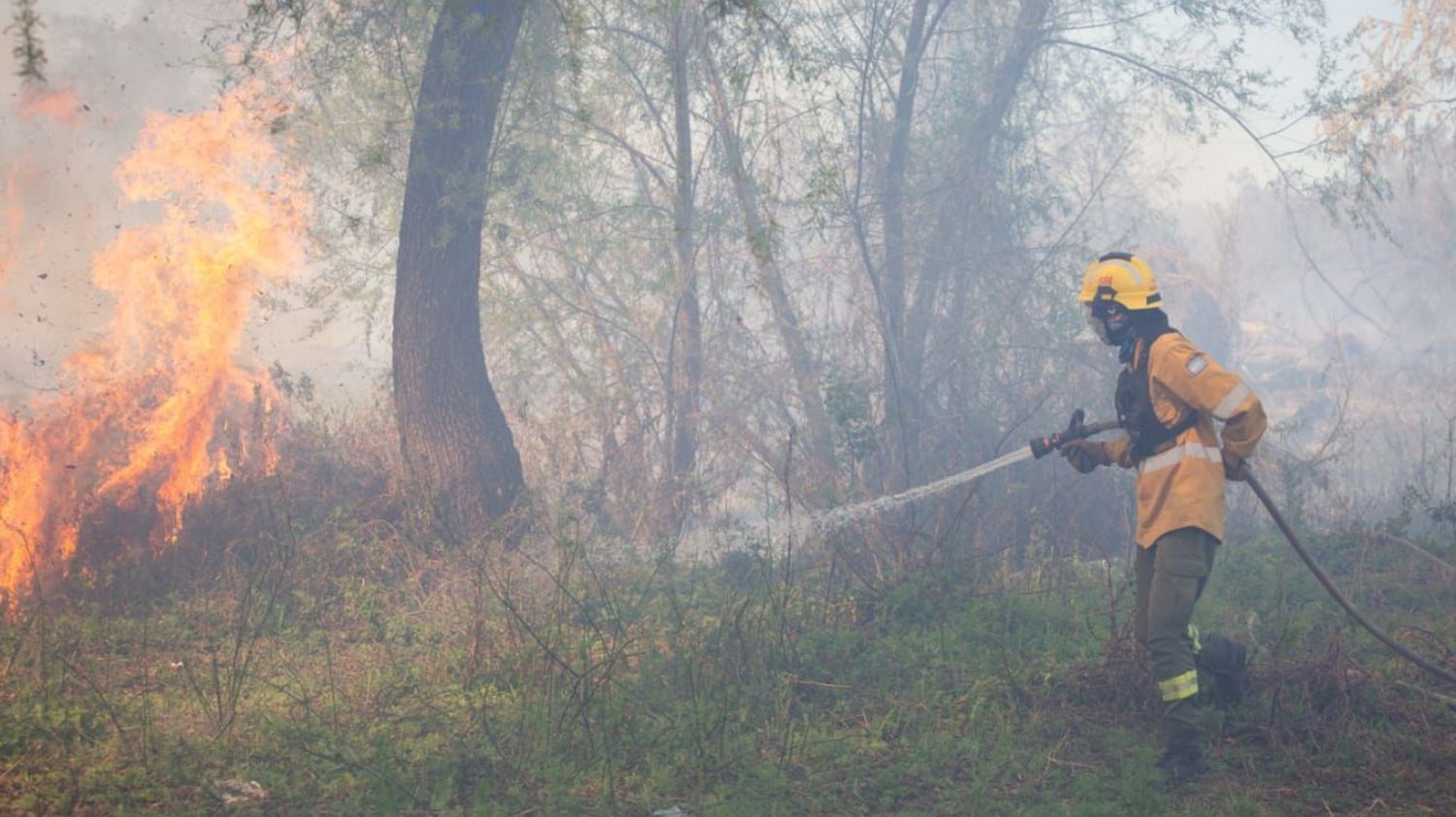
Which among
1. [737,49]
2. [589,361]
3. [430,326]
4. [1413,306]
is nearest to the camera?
[430,326]

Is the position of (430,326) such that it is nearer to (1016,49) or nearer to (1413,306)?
(1016,49)

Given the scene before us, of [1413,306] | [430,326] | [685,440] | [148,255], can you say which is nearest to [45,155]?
[148,255]

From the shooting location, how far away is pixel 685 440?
497 inches

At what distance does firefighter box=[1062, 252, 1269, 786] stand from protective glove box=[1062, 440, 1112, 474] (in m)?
0.12

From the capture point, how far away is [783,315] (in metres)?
12.2

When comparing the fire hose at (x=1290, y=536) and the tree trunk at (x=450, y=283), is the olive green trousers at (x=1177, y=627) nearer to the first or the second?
the fire hose at (x=1290, y=536)

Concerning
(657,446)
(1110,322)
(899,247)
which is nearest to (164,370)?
(657,446)

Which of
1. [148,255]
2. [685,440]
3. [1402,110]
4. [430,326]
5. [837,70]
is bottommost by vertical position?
[685,440]

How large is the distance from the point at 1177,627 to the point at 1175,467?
73 centimetres

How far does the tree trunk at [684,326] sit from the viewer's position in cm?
1175

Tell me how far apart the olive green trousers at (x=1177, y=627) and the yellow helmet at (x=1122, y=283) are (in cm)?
112

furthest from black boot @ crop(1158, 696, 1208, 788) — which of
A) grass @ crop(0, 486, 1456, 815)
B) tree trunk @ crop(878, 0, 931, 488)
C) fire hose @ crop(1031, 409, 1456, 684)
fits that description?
tree trunk @ crop(878, 0, 931, 488)

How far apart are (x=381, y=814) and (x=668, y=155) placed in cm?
962

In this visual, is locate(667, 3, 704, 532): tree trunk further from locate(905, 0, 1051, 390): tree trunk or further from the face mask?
the face mask
